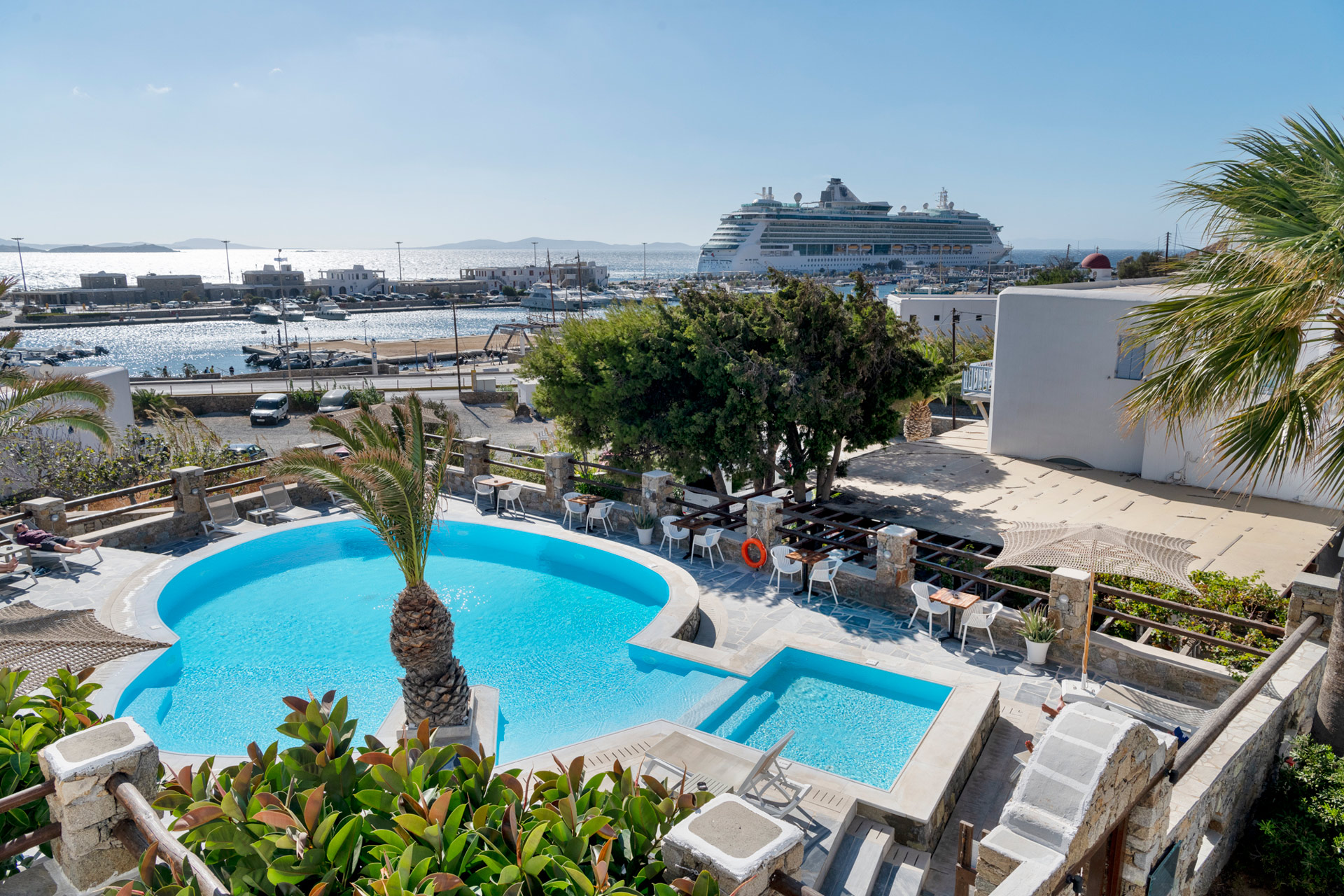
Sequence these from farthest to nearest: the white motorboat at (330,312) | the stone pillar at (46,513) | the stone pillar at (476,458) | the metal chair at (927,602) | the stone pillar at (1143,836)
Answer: the white motorboat at (330,312)
the stone pillar at (476,458)
the stone pillar at (46,513)
the metal chair at (927,602)
the stone pillar at (1143,836)

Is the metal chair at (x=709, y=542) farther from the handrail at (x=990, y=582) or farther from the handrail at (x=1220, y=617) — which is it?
the handrail at (x=1220, y=617)

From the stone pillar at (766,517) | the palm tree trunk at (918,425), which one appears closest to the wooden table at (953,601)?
the stone pillar at (766,517)

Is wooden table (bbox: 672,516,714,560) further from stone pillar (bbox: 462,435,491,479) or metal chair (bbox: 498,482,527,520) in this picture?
stone pillar (bbox: 462,435,491,479)

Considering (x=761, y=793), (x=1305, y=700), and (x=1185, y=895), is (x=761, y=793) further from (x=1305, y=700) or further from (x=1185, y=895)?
(x=1305, y=700)

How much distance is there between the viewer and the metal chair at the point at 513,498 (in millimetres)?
15234

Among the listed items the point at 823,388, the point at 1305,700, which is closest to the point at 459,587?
the point at 823,388

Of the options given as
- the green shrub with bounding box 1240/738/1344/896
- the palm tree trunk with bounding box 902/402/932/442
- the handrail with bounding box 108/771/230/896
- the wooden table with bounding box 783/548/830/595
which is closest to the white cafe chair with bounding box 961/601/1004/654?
the wooden table with bounding box 783/548/830/595

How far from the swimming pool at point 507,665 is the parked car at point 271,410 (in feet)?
79.7

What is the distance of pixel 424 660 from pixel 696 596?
4.45 metres

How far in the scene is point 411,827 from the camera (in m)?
3.57

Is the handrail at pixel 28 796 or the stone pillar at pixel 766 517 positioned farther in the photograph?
the stone pillar at pixel 766 517

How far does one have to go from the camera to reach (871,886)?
584cm

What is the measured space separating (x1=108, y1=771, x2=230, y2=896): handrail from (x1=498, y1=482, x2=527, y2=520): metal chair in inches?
437

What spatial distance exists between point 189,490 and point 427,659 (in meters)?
9.23
